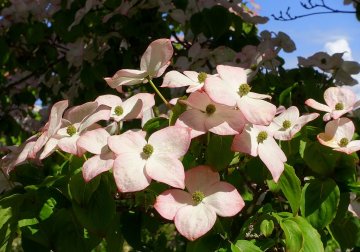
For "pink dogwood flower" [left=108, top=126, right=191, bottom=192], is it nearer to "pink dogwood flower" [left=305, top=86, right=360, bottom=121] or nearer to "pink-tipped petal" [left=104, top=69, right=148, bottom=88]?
"pink-tipped petal" [left=104, top=69, right=148, bottom=88]

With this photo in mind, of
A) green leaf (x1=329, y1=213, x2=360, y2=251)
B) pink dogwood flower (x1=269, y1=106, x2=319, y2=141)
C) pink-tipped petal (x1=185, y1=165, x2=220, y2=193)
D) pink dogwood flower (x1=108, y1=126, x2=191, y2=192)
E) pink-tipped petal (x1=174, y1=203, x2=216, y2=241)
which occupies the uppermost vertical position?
pink dogwood flower (x1=108, y1=126, x2=191, y2=192)

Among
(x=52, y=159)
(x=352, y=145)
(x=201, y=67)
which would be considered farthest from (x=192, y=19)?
(x=352, y=145)

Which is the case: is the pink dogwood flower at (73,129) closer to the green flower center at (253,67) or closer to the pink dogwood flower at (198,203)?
the pink dogwood flower at (198,203)

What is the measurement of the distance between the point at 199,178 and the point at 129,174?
0.11 metres

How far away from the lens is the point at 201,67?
210cm

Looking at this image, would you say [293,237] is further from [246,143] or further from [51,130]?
[51,130]

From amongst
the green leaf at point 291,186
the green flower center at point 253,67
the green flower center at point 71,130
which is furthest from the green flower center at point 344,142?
the green flower center at point 253,67

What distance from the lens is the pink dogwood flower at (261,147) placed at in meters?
0.84

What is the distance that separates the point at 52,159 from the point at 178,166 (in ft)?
1.56

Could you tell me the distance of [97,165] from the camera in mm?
795

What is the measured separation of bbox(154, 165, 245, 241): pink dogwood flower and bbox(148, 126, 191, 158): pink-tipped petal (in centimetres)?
4

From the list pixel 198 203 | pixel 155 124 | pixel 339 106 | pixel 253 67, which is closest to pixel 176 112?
pixel 155 124

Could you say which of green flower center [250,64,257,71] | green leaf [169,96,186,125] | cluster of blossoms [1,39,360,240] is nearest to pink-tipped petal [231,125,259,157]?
cluster of blossoms [1,39,360,240]

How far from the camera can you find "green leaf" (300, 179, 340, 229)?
903 mm
